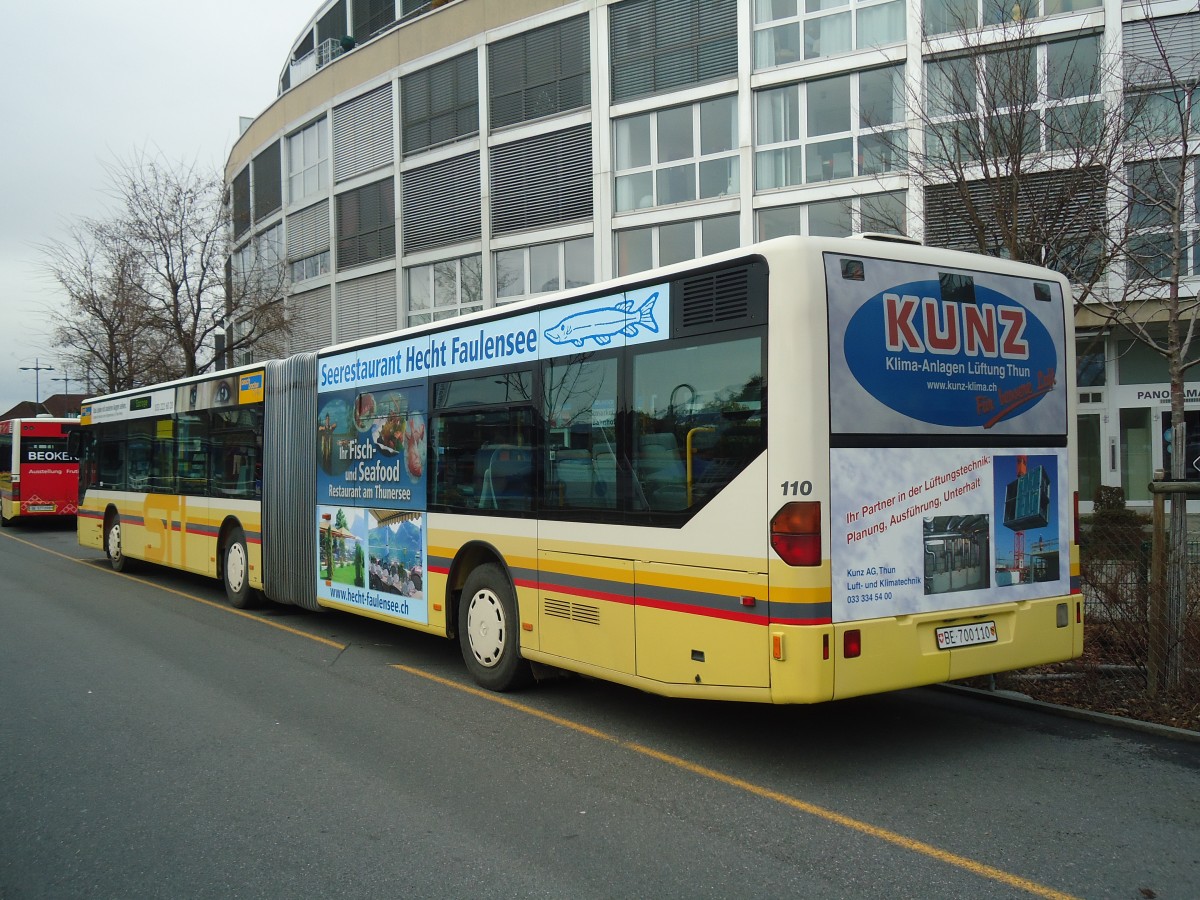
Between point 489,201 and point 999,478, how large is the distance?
905 inches

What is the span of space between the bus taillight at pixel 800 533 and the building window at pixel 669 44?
19678 mm

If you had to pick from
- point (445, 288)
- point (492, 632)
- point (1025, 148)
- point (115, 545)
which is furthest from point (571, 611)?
point (445, 288)

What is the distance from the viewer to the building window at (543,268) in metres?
25.6

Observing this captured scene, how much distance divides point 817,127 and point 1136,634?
55.9ft

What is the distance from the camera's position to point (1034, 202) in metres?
10.4

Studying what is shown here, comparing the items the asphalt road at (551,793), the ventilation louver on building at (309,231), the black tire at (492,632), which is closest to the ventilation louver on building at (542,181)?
the ventilation louver on building at (309,231)

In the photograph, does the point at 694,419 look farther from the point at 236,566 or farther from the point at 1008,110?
the point at 236,566

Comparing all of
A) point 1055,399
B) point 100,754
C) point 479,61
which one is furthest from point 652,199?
point 100,754

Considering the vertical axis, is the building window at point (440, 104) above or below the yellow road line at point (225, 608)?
above

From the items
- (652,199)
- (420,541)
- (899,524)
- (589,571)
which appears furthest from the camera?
(652,199)

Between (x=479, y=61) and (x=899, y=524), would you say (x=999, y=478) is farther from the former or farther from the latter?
(x=479, y=61)

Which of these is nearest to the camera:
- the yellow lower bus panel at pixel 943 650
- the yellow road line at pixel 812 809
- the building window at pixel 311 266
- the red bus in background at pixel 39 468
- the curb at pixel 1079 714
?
the yellow road line at pixel 812 809

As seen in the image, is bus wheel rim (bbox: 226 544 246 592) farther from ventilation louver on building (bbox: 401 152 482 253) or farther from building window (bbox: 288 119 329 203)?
building window (bbox: 288 119 329 203)

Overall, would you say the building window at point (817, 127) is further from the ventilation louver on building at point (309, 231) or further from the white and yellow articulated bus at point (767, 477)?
the ventilation louver on building at point (309, 231)
